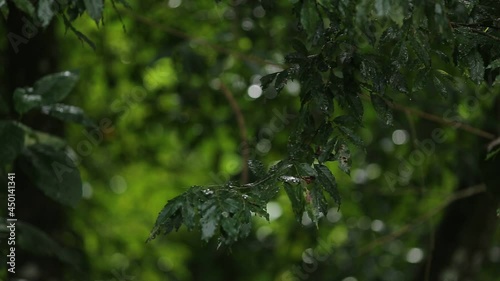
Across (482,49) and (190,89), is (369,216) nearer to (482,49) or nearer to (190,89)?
(190,89)

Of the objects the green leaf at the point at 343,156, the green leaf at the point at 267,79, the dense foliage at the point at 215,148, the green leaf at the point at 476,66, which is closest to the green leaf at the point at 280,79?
the green leaf at the point at 267,79

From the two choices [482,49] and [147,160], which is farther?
[147,160]

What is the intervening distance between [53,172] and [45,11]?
559mm

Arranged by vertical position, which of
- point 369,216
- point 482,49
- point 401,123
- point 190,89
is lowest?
point 369,216

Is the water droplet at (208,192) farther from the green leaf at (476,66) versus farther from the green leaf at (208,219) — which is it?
the green leaf at (476,66)

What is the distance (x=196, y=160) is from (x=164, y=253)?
0.42m

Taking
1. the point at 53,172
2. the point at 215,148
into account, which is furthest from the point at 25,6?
the point at 215,148

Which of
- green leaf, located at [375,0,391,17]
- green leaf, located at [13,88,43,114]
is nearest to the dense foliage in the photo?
green leaf, located at [13,88,43,114]

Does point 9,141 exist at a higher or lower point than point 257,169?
higher

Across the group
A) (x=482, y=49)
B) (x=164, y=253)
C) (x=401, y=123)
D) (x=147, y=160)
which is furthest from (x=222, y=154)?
(x=482, y=49)

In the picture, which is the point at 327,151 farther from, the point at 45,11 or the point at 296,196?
the point at 45,11

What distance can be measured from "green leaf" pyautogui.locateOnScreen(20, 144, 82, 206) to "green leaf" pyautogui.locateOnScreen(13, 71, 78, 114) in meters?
0.09

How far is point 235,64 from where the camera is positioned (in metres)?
2.60

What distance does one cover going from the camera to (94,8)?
882mm
